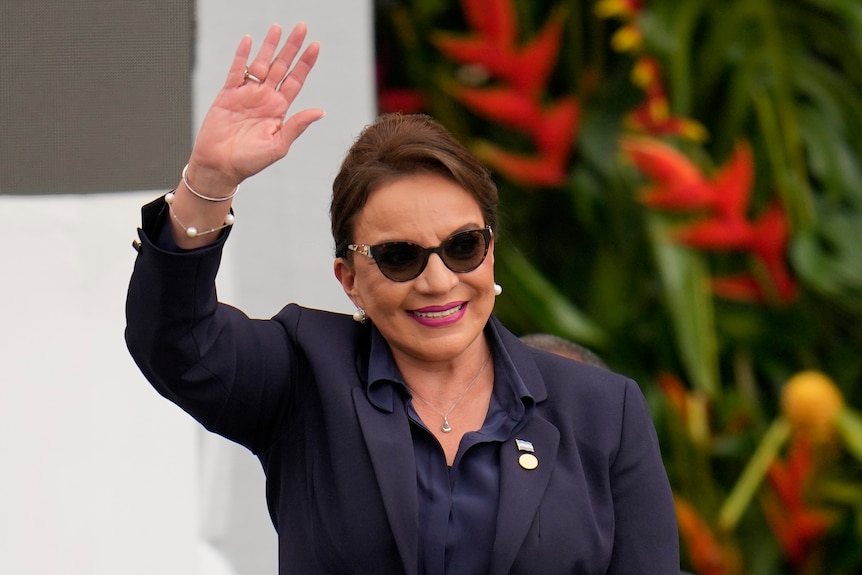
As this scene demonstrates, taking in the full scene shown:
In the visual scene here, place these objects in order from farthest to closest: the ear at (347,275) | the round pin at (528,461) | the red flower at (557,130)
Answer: the red flower at (557,130)
the ear at (347,275)
the round pin at (528,461)

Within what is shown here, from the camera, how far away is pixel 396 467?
1419mm

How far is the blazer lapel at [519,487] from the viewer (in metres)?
1.38

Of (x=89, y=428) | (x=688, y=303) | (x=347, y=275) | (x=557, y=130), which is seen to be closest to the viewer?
(x=347, y=275)

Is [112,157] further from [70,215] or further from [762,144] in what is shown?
[762,144]

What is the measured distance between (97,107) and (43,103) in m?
0.11

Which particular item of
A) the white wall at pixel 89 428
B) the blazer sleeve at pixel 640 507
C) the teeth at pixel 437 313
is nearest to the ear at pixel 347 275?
the teeth at pixel 437 313

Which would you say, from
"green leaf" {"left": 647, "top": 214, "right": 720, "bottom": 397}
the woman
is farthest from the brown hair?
"green leaf" {"left": 647, "top": 214, "right": 720, "bottom": 397}

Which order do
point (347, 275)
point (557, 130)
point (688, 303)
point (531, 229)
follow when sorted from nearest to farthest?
1. point (347, 275)
2. point (688, 303)
3. point (557, 130)
4. point (531, 229)

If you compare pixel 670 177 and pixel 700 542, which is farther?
pixel 700 542

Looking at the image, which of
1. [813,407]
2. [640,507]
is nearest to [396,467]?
[640,507]

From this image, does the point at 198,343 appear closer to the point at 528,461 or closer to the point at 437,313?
the point at 437,313

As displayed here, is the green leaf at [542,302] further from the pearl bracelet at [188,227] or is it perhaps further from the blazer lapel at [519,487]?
the pearl bracelet at [188,227]

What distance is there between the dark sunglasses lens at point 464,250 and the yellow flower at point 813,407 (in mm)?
1867

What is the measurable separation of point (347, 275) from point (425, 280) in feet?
0.49
